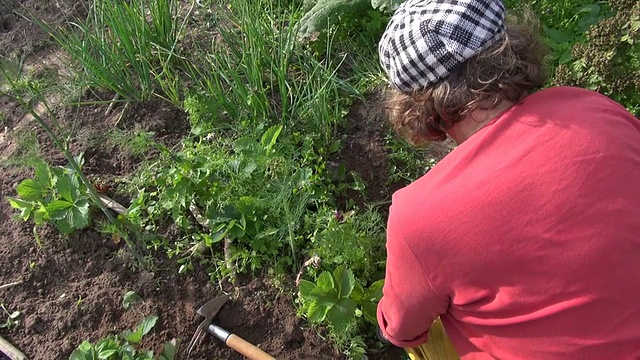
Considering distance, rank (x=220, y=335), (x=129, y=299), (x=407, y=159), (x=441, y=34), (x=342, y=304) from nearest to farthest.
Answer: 1. (x=441, y=34)
2. (x=342, y=304)
3. (x=220, y=335)
4. (x=129, y=299)
5. (x=407, y=159)

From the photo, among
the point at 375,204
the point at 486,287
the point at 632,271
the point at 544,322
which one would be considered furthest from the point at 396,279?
the point at 375,204

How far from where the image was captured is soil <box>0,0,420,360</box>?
200 centimetres

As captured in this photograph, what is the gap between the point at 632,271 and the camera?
3.57 ft

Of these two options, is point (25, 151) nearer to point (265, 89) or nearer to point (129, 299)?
point (129, 299)

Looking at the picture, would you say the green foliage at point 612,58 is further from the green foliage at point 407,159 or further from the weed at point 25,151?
the weed at point 25,151

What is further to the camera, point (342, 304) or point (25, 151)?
point (25, 151)

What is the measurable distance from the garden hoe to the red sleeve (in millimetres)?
500

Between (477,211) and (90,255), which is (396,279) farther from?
(90,255)

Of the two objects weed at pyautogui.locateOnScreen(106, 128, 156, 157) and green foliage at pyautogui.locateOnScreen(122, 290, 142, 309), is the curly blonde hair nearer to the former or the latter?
green foliage at pyautogui.locateOnScreen(122, 290, 142, 309)

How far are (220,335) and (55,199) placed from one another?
0.85 metres

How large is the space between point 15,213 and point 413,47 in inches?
73.8

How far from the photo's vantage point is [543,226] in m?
1.07

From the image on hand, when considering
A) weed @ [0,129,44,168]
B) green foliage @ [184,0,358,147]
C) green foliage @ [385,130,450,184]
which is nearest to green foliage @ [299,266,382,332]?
green foliage @ [385,130,450,184]

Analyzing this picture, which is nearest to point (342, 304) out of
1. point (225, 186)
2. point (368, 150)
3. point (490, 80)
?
point (225, 186)
